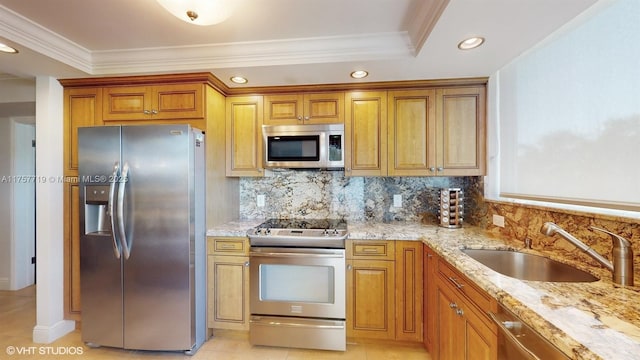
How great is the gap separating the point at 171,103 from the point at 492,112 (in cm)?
271

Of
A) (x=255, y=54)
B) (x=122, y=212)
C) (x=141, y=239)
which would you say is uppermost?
(x=255, y=54)

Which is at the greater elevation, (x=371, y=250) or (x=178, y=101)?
(x=178, y=101)

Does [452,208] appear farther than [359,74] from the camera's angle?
Yes

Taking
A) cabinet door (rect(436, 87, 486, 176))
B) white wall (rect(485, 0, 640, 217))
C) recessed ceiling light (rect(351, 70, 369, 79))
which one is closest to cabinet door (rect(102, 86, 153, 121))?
recessed ceiling light (rect(351, 70, 369, 79))

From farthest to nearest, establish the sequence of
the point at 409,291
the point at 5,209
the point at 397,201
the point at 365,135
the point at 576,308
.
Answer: the point at 5,209 → the point at 397,201 → the point at 365,135 → the point at 409,291 → the point at 576,308

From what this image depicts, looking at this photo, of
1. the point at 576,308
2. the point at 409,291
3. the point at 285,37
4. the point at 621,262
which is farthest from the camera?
the point at 409,291

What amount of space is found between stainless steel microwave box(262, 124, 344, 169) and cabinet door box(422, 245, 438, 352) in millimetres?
1029

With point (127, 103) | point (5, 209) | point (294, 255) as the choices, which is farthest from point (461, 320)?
point (5, 209)

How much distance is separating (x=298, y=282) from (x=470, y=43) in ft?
6.79

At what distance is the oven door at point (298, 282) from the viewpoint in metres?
1.99

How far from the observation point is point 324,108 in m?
2.38

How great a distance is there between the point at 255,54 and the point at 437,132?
1.66m

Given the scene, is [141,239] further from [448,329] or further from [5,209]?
A: [5,209]

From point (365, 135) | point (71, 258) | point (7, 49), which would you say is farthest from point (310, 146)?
point (71, 258)
